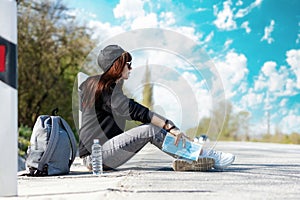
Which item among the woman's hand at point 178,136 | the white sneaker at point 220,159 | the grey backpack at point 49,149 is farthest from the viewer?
the white sneaker at point 220,159

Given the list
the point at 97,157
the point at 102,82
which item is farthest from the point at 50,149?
the point at 102,82

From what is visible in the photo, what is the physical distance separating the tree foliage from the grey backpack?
13.4 metres

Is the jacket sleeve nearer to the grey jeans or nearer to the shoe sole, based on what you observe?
the grey jeans

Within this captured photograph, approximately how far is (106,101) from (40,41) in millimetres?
13977

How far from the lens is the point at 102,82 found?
425 centimetres

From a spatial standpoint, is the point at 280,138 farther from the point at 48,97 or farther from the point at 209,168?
the point at 209,168

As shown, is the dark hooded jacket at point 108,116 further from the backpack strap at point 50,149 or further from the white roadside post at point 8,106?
the white roadside post at point 8,106

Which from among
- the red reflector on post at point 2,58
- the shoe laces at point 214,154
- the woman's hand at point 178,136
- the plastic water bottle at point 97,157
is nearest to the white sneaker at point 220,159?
the shoe laces at point 214,154

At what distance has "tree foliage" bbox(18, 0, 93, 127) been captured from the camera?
17516mm

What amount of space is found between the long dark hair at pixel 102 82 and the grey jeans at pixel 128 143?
0.36 m

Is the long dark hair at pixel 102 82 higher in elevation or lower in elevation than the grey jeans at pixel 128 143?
higher

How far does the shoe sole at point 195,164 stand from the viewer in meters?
4.23

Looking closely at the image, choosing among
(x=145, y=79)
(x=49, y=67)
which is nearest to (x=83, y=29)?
(x=49, y=67)

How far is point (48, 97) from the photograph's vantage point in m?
18.2
